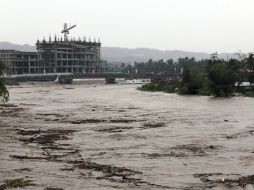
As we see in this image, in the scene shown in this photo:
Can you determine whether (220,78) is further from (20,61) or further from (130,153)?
(20,61)

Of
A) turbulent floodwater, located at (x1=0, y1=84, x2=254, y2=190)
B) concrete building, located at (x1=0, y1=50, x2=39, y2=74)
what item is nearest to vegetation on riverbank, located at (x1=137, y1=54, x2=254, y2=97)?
turbulent floodwater, located at (x1=0, y1=84, x2=254, y2=190)

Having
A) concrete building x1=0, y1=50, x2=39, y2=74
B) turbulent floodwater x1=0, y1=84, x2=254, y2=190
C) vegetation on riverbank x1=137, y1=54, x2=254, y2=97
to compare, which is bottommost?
turbulent floodwater x1=0, y1=84, x2=254, y2=190

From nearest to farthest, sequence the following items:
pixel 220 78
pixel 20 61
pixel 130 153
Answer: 1. pixel 130 153
2. pixel 220 78
3. pixel 20 61

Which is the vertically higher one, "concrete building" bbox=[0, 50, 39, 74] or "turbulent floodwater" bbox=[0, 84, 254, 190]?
"concrete building" bbox=[0, 50, 39, 74]

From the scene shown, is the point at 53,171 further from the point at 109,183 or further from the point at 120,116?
the point at 120,116

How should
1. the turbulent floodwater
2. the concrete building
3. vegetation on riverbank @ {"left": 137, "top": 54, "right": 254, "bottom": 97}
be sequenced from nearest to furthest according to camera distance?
the turbulent floodwater → vegetation on riverbank @ {"left": 137, "top": 54, "right": 254, "bottom": 97} → the concrete building

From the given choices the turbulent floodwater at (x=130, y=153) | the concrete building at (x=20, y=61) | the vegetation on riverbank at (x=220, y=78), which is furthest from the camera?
the concrete building at (x=20, y=61)

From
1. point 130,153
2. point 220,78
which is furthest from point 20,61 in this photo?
point 130,153

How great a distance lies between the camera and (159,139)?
29.9 m

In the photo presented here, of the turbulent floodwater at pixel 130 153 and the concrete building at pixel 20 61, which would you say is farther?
the concrete building at pixel 20 61

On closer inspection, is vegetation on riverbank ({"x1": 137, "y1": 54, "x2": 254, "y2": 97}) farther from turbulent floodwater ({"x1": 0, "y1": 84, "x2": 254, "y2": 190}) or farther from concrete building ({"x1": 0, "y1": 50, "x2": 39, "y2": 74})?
concrete building ({"x1": 0, "y1": 50, "x2": 39, "y2": 74})

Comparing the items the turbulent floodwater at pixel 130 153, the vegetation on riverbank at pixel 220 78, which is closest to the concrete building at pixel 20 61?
the vegetation on riverbank at pixel 220 78

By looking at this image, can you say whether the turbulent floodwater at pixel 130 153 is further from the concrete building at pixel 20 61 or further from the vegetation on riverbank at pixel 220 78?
the concrete building at pixel 20 61

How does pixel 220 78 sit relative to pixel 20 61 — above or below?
below
